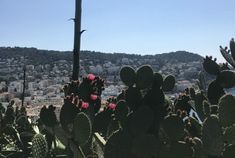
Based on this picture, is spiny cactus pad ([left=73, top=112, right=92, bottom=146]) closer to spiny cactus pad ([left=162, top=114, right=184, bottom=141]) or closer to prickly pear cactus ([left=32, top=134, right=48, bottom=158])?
prickly pear cactus ([left=32, top=134, right=48, bottom=158])

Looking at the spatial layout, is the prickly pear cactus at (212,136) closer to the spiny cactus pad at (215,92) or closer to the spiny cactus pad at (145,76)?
the spiny cactus pad at (145,76)

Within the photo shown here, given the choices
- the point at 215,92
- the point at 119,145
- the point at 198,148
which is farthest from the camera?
the point at 215,92

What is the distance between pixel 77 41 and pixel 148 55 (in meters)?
64.7

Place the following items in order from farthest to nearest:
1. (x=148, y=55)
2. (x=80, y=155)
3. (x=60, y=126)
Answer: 1. (x=148, y=55)
2. (x=60, y=126)
3. (x=80, y=155)

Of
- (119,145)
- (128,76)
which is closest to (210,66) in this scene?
(128,76)

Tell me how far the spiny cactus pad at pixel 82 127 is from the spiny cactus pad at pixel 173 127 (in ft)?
1.10

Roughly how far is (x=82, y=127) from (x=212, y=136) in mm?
561

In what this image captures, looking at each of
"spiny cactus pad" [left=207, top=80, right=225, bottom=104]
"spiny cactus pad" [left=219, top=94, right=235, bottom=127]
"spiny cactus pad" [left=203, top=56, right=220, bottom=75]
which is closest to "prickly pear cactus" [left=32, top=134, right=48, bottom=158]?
"spiny cactus pad" [left=219, top=94, right=235, bottom=127]

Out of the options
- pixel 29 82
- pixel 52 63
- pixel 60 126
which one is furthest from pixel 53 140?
pixel 29 82

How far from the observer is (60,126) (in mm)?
2578

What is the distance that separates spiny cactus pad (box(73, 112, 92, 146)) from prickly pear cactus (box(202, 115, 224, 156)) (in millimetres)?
502

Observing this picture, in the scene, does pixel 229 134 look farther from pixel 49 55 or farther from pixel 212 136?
pixel 49 55

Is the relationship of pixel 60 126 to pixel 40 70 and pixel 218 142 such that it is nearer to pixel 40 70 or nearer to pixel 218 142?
pixel 218 142

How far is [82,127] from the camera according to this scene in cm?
237
